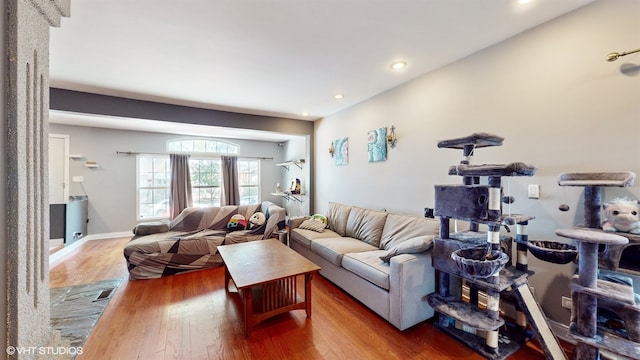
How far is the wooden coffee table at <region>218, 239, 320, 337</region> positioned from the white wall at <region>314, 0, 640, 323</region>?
163 centimetres

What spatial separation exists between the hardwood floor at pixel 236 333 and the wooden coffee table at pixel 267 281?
0.13 metres

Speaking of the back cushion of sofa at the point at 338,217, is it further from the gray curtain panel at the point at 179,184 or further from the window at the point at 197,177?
the gray curtain panel at the point at 179,184

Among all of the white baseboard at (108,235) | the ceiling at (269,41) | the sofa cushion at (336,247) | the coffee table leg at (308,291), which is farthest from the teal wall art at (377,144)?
the white baseboard at (108,235)

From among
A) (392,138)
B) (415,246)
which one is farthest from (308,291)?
(392,138)

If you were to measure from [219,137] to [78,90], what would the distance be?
299 centimetres

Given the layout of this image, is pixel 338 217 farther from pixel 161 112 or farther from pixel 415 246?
pixel 161 112

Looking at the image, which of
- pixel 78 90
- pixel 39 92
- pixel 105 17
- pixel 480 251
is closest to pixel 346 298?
pixel 480 251

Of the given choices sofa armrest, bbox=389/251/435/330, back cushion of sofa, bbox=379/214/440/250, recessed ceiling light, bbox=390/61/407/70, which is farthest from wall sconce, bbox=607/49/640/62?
sofa armrest, bbox=389/251/435/330

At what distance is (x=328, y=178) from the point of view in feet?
15.9

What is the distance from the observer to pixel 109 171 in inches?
210

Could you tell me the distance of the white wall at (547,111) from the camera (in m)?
1.74

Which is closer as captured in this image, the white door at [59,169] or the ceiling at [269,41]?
the ceiling at [269,41]

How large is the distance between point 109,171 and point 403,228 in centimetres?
592

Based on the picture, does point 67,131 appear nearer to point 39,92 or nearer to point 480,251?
point 39,92
